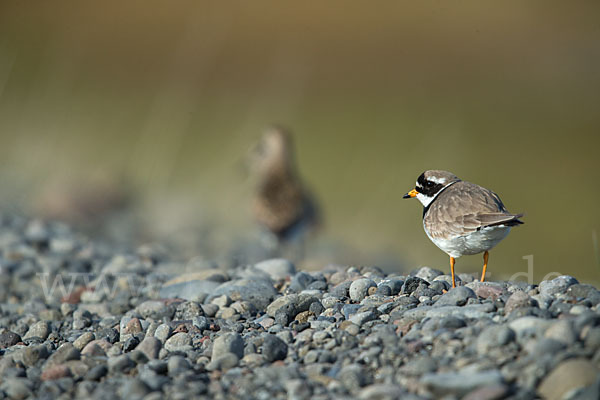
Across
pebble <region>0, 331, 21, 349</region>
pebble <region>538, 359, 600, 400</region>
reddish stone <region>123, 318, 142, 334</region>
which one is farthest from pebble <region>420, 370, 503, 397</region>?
pebble <region>0, 331, 21, 349</region>

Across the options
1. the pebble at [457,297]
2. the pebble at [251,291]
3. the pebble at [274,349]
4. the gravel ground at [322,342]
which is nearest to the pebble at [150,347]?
the gravel ground at [322,342]

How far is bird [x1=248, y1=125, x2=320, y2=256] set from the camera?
880 centimetres

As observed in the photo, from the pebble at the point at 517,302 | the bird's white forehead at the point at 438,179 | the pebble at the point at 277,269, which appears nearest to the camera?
the pebble at the point at 517,302

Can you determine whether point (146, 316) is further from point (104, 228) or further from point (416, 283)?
point (104, 228)

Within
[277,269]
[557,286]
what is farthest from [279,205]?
[557,286]

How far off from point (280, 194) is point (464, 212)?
14.7 ft

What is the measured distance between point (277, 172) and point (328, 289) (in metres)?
3.78

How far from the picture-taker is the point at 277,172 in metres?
8.98

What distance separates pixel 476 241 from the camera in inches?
181

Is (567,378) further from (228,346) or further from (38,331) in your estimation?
(38,331)

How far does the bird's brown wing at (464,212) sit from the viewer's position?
446cm

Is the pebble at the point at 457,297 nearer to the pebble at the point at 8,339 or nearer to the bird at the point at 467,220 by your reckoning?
the bird at the point at 467,220

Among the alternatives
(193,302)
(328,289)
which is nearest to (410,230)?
(328,289)

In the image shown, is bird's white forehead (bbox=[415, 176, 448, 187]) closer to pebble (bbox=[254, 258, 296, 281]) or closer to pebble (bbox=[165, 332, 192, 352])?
pebble (bbox=[254, 258, 296, 281])
